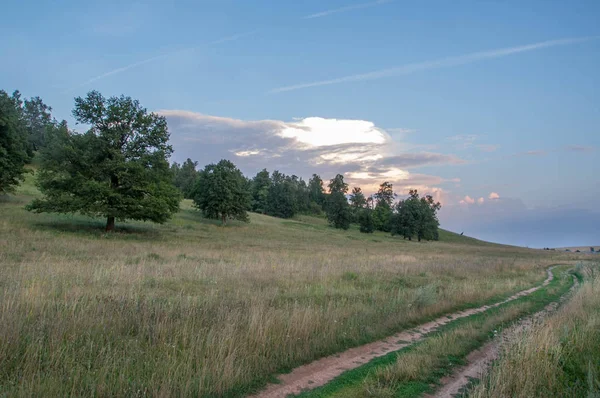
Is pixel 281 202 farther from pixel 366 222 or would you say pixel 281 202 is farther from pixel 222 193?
pixel 222 193

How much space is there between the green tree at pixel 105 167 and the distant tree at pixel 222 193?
77.4 ft

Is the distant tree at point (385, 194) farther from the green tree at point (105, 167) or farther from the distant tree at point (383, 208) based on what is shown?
the green tree at point (105, 167)

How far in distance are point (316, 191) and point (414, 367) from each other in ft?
504

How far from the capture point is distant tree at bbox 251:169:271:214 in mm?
113950

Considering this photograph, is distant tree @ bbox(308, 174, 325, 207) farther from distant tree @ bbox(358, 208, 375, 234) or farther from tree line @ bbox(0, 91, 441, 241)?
tree line @ bbox(0, 91, 441, 241)

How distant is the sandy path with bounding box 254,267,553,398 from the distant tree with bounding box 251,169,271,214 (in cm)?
10125

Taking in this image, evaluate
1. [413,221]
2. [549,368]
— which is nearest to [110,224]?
[549,368]

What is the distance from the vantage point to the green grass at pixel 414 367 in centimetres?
542

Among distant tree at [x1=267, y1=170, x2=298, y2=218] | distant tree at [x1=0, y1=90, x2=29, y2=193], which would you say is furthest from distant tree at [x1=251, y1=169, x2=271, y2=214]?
distant tree at [x1=0, y1=90, x2=29, y2=193]

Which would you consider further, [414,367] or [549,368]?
[414,367]

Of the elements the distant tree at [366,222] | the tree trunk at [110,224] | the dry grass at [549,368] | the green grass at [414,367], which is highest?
the distant tree at [366,222]

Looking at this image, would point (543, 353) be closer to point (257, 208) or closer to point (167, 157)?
point (167, 157)

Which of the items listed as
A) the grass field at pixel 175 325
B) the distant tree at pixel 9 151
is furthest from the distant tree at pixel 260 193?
the grass field at pixel 175 325

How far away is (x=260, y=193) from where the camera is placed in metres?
114
